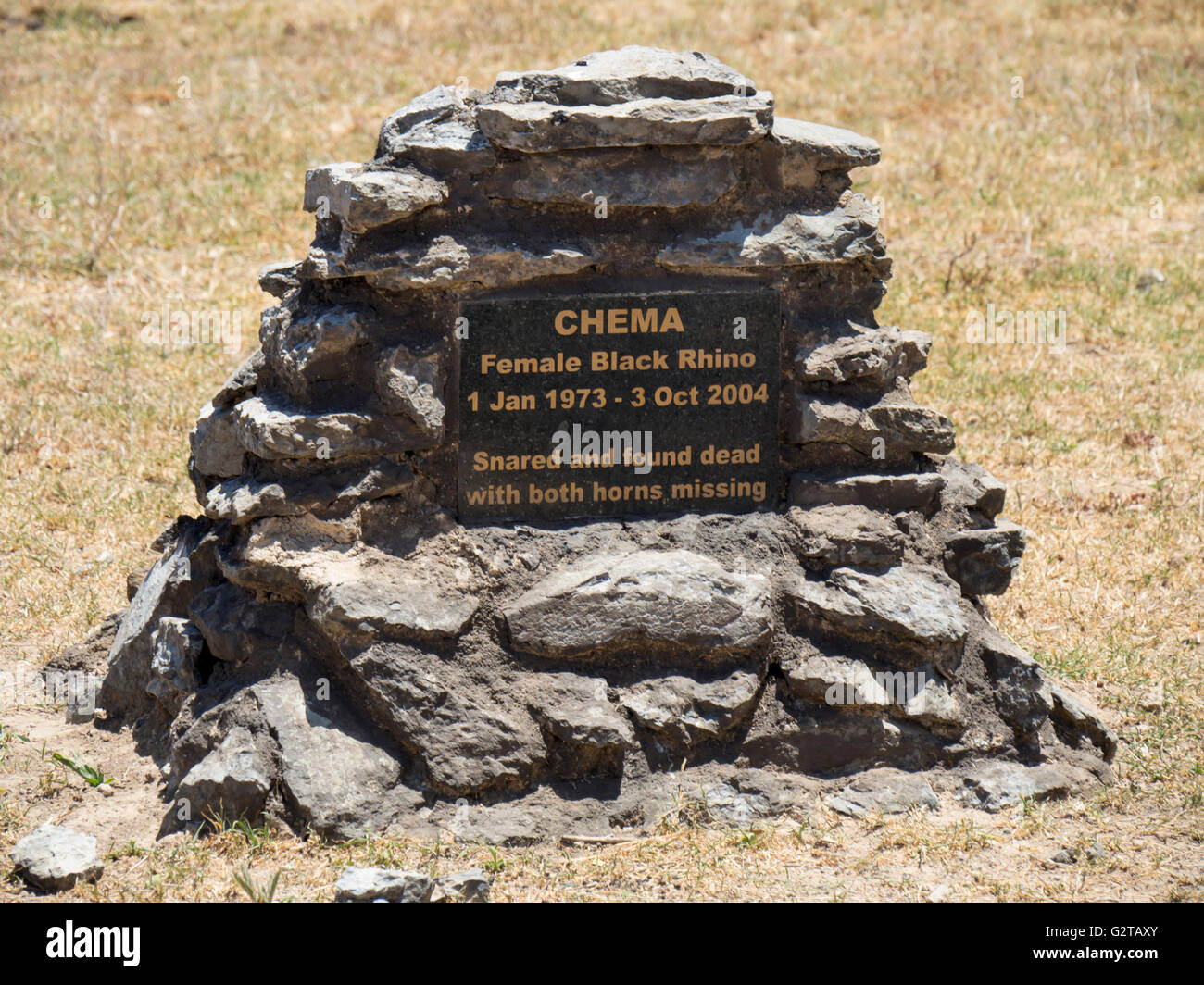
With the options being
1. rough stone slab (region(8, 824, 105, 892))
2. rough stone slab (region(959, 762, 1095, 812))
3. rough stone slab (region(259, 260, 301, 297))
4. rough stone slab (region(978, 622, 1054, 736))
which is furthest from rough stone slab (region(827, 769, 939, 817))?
rough stone slab (region(259, 260, 301, 297))

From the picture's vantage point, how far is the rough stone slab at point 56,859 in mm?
3730

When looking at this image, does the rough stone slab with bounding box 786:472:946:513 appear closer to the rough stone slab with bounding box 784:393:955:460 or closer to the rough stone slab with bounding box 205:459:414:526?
the rough stone slab with bounding box 784:393:955:460

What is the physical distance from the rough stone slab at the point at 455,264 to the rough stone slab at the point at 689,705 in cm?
144

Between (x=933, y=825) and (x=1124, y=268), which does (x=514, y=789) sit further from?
(x=1124, y=268)

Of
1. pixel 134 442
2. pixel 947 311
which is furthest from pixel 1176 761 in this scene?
pixel 134 442

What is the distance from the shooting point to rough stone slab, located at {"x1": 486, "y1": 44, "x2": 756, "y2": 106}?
168 inches

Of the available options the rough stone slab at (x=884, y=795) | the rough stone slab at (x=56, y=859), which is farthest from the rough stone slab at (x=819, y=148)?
the rough stone slab at (x=56, y=859)

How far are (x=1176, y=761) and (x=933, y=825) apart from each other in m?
1.12

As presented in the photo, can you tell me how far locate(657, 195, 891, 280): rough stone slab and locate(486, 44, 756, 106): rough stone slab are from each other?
0.47 metres

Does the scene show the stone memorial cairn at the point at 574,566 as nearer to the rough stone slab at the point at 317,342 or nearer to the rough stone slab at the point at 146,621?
the rough stone slab at the point at 317,342

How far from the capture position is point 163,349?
338 inches

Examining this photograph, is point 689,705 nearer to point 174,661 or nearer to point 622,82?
point 174,661

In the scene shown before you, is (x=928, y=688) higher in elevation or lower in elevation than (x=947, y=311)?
lower

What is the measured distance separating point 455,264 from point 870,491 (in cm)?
167
